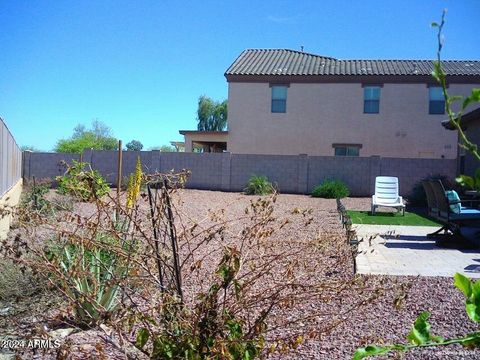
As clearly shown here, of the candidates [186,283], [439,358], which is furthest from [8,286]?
[439,358]

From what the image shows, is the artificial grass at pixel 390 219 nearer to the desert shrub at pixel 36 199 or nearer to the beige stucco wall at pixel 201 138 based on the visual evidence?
the desert shrub at pixel 36 199

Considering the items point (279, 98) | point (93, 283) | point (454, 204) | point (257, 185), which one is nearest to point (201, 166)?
point (257, 185)

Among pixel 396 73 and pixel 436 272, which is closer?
pixel 436 272

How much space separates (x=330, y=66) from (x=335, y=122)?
3.55 m

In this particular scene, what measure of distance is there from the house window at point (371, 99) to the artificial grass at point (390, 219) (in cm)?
1072

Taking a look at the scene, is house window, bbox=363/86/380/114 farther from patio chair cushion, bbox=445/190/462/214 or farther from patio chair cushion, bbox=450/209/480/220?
patio chair cushion, bbox=450/209/480/220

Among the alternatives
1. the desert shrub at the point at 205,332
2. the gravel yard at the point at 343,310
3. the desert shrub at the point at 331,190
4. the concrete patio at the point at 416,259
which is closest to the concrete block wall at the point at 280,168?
the desert shrub at the point at 331,190

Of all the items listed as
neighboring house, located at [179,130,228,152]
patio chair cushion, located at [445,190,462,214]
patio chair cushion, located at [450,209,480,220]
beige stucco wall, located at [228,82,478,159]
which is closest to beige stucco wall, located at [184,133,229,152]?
neighboring house, located at [179,130,228,152]

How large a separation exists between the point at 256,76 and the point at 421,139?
360 inches

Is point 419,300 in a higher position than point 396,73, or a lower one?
lower

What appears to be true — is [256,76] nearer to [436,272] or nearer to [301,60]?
[301,60]

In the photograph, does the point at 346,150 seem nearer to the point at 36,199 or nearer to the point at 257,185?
the point at 257,185

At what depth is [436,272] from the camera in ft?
23.1

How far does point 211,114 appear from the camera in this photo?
5662 centimetres
